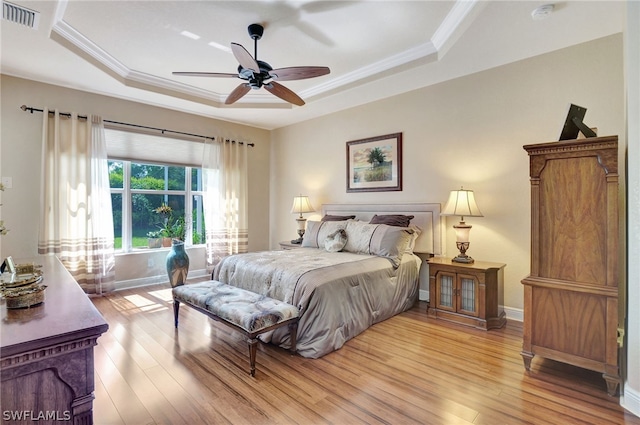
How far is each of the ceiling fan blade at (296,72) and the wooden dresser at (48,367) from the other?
2310 mm

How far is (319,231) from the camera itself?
13.9 ft

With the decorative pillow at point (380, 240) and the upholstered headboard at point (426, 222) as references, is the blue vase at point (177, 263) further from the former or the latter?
the upholstered headboard at point (426, 222)

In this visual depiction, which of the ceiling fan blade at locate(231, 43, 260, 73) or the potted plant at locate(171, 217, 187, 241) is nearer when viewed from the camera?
the ceiling fan blade at locate(231, 43, 260, 73)

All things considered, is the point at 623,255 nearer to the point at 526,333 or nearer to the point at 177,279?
the point at 526,333

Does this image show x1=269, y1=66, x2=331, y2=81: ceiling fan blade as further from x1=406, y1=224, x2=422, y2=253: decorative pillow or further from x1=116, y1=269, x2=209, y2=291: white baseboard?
x1=116, y1=269, x2=209, y2=291: white baseboard

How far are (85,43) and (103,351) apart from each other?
9.59 feet

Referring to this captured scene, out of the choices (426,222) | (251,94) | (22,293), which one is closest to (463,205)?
(426,222)

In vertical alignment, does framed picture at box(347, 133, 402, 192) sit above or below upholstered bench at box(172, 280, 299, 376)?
above

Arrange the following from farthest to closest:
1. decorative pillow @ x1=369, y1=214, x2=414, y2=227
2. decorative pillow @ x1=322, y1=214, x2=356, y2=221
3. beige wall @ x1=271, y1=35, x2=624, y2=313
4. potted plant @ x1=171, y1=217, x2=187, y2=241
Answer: potted plant @ x1=171, y1=217, x2=187, y2=241 → decorative pillow @ x1=322, y1=214, x2=356, y2=221 → decorative pillow @ x1=369, y1=214, x2=414, y2=227 → beige wall @ x1=271, y1=35, x2=624, y2=313

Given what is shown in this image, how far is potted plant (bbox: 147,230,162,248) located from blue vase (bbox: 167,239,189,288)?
0.63 meters

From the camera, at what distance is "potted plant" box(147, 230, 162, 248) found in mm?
4902

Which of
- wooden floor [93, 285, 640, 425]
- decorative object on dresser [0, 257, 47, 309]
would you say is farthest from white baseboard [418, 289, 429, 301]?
decorative object on dresser [0, 257, 47, 309]

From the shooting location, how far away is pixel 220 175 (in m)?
5.29

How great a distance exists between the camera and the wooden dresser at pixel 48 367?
0.91 metres
